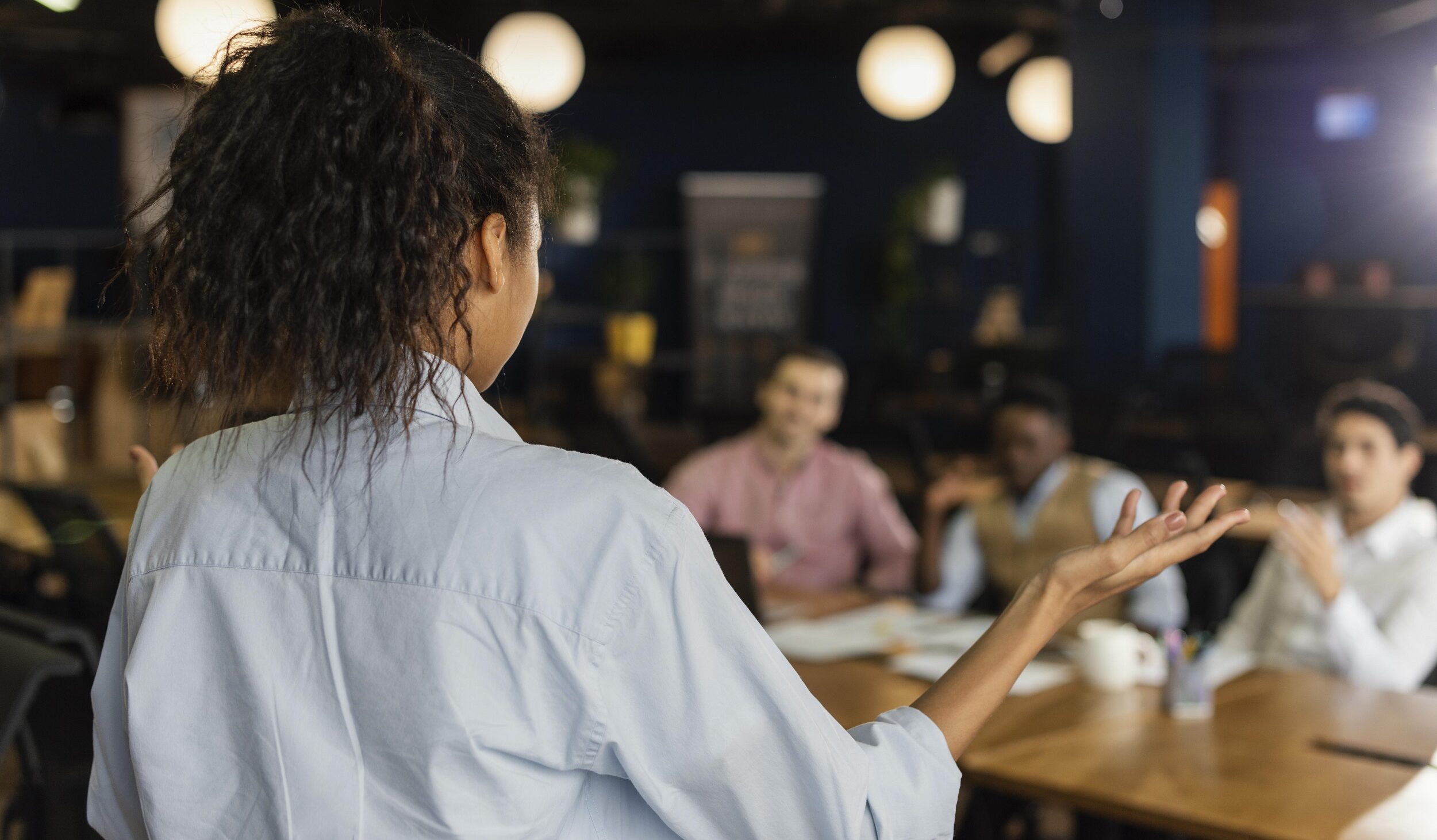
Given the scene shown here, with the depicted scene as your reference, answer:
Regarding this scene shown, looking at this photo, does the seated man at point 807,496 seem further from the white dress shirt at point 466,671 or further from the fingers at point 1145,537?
the white dress shirt at point 466,671

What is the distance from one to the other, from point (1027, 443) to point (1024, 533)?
24cm

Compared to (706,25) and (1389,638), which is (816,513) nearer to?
(1389,638)

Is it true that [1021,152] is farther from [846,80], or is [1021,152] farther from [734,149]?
[734,149]

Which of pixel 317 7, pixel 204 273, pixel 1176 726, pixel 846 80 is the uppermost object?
pixel 846 80

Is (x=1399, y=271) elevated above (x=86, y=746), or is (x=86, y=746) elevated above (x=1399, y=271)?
(x=1399, y=271)

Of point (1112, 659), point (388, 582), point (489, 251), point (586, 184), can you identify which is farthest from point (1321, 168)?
point (388, 582)

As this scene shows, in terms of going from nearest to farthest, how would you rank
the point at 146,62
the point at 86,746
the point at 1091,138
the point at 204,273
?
the point at 204,273, the point at 86,746, the point at 1091,138, the point at 146,62

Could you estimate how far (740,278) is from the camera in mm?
10648

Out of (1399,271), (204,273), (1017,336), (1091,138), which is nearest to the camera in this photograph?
(204,273)

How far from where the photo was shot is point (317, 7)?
36.7 inches

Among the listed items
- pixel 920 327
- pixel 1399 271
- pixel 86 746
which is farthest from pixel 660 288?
pixel 86 746

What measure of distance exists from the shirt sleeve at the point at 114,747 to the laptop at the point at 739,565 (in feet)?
4.67

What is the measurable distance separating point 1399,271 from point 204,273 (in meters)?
9.09

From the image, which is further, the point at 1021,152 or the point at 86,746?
the point at 1021,152
